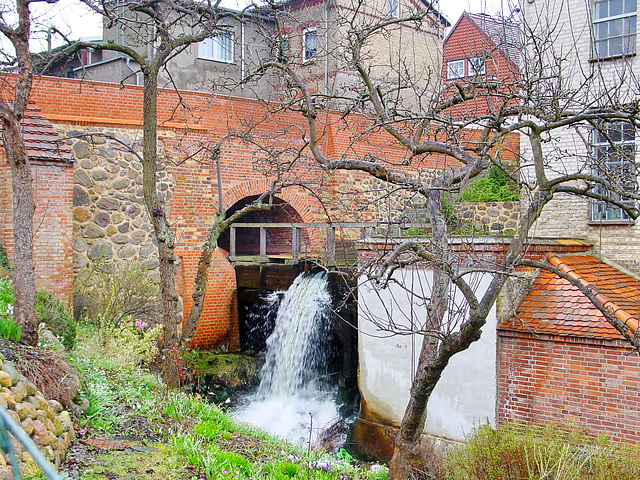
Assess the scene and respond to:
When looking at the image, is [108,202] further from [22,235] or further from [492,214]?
[492,214]

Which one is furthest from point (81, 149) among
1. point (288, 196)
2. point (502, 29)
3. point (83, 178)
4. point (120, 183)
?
point (502, 29)

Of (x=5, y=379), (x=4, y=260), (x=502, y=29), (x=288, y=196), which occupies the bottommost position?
(x=5, y=379)

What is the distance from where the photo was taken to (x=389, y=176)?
5965 mm

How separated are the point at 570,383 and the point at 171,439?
512cm

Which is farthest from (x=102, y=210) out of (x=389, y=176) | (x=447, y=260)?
(x=447, y=260)

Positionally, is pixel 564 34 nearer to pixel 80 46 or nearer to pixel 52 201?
pixel 80 46

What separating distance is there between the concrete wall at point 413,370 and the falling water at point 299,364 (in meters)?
1.26

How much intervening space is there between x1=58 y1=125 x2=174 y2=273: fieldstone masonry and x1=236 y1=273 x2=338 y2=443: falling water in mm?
3109

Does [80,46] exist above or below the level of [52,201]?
above

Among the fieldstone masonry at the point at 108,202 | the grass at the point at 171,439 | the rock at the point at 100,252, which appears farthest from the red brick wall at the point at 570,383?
the rock at the point at 100,252

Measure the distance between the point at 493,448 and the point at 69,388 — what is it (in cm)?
438

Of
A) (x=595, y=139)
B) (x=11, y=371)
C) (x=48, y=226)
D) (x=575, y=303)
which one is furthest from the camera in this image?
(x=595, y=139)

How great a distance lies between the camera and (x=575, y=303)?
25.9ft

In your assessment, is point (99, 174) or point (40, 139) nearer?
point (40, 139)
